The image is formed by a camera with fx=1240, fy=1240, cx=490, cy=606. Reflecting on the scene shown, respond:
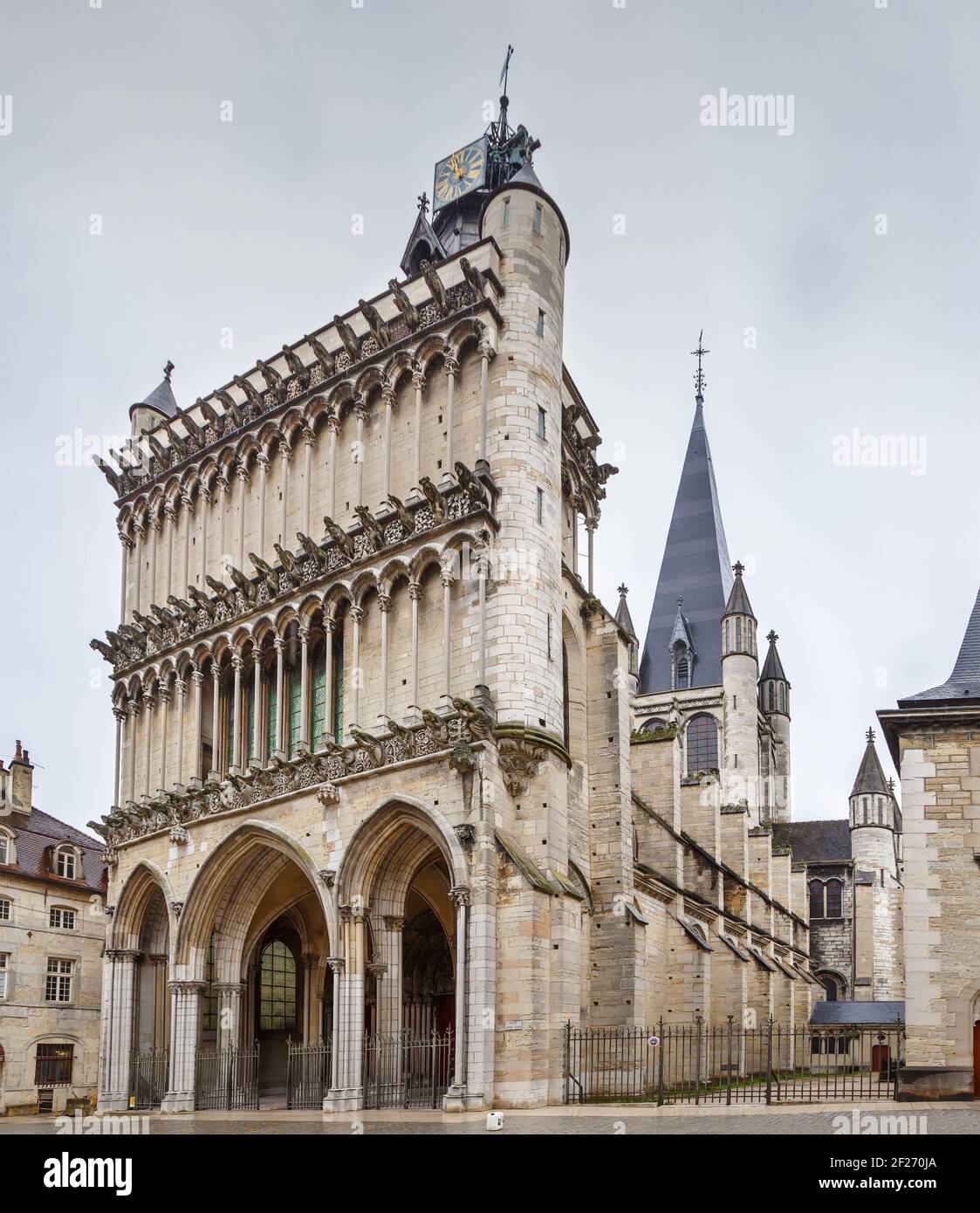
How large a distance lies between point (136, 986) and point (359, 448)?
50.1 feet

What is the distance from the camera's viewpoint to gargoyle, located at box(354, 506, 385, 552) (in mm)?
27484

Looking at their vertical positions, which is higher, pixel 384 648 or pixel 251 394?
pixel 251 394

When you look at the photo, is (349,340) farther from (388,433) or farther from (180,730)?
(180,730)

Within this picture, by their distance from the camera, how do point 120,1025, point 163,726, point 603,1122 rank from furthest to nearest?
point 163,726
point 120,1025
point 603,1122

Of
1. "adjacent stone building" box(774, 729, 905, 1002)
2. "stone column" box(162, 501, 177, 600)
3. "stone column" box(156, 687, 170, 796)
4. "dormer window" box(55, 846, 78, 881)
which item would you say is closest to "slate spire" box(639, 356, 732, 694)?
"adjacent stone building" box(774, 729, 905, 1002)

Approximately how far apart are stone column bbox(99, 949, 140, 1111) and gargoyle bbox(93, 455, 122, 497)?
13311 mm

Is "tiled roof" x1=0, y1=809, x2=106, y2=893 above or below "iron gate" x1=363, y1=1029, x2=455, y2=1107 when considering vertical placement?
above

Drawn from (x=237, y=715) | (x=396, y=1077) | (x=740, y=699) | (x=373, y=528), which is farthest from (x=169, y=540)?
(x=740, y=699)

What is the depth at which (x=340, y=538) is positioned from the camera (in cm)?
2816

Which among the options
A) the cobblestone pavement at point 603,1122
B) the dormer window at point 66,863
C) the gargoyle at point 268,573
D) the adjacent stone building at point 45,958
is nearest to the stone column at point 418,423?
the gargoyle at point 268,573

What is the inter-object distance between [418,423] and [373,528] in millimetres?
2878

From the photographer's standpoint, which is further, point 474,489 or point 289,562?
point 289,562

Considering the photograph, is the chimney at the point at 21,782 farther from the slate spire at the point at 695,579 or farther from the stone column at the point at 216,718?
the slate spire at the point at 695,579

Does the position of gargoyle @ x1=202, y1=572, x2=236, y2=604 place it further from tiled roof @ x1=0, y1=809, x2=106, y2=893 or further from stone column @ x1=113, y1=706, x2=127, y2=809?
tiled roof @ x1=0, y1=809, x2=106, y2=893
